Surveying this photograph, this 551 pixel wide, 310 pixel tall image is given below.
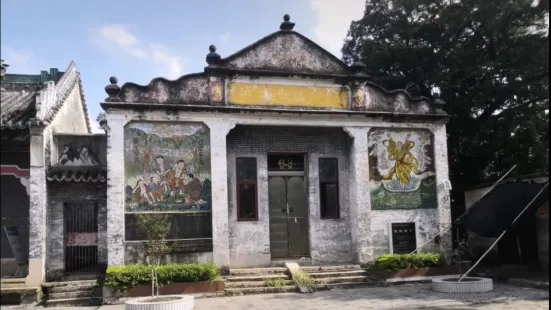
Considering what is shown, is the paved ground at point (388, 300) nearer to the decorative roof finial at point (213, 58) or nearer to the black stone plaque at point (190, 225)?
the black stone plaque at point (190, 225)

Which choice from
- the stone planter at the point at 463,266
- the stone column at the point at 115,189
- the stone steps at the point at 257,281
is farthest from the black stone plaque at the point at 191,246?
the stone planter at the point at 463,266

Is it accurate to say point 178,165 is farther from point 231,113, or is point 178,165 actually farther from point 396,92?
point 396,92

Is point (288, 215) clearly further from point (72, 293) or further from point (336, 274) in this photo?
point (72, 293)

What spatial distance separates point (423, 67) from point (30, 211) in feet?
44.7

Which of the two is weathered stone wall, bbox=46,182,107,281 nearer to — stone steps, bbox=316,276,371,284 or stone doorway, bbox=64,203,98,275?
stone doorway, bbox=64,203,98,275

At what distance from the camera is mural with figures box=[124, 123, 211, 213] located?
12773 millimetres

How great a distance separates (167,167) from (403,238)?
22.5ft

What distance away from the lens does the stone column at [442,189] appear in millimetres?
14600

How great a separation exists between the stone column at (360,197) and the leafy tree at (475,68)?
4409 millimetres

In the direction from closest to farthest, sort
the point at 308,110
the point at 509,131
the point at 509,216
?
1. the point at 509,216
2. the point at 308,110
3. the point at 509,131

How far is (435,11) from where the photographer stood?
1842 centimetres

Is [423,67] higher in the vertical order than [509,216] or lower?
Answer: higher

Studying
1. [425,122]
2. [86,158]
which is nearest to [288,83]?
[425,122]

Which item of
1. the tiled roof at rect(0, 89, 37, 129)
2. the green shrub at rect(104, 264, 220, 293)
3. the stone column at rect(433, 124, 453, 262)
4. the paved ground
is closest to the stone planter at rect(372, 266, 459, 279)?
the stone column at rect(433, 124, 453, 262)
